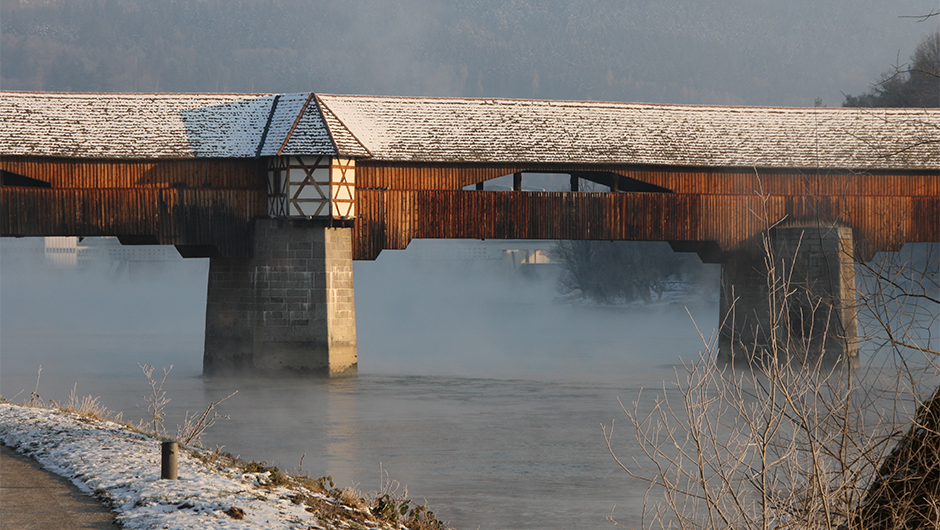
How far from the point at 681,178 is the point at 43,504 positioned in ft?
56.1

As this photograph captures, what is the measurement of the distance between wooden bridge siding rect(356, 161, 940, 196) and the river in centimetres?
421

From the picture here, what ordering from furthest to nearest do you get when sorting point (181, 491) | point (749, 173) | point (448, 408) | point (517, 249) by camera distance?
point (517, 249)
point (749, 173)
point (448, 408)
point (181, 491)

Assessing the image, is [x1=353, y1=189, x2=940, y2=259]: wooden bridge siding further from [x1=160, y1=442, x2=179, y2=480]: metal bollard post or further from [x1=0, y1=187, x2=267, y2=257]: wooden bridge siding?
[x1=160, y1=442, x2=179, y2=480]: metal bollard post

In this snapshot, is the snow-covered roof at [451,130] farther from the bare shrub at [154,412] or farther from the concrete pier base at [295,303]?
the bare shrub at [154,412]

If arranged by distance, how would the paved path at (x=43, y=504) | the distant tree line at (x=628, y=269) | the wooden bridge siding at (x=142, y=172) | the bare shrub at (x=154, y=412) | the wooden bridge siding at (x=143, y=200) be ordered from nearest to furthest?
the paved path at (x=43, y=504), the bare shrub at (x=154, y=412), the wooden bridge siding at (x=142, y=172), the wooden bridge siding at (x=143, y=200), the distant tree line at (x=628, y=269)

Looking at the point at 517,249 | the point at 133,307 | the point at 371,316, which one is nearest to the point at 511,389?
the point at 371,316

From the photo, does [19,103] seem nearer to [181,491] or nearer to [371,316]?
[181,491]

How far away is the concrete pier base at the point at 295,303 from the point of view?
18.9 meters

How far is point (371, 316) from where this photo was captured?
48.8 meters

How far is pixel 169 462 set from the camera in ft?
21.7

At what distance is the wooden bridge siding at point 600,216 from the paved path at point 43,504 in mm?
13396

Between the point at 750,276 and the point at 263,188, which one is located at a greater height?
the point at 263,188

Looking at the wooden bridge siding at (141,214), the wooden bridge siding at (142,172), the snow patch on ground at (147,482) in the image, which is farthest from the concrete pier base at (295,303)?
the snow patch on ground at (147,482)

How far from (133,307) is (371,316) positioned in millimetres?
14279
